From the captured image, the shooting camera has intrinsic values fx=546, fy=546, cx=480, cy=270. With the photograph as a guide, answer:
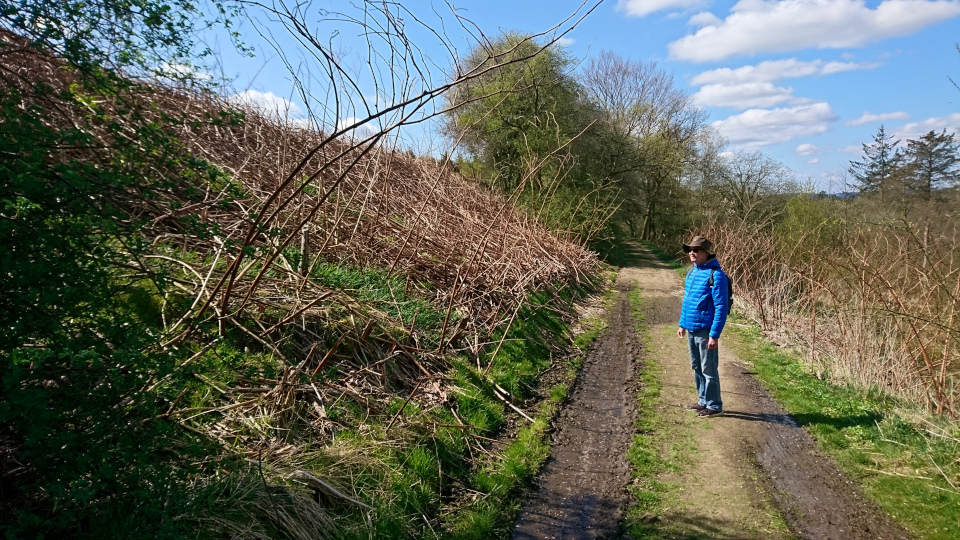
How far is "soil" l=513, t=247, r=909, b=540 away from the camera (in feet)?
13.2

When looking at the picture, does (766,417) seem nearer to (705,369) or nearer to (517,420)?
(705,369)

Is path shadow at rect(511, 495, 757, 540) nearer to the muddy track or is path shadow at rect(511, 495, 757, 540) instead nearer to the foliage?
the muddy track

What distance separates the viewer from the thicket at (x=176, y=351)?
7.58ft

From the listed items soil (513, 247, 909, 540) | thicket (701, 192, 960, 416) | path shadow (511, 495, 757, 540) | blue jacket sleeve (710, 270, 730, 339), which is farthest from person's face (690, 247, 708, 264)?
path shadow (511, 495, 757, 540)

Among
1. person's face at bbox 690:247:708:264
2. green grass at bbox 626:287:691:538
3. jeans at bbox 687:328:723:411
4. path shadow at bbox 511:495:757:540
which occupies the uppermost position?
person's face at bbox 690:247:708:264

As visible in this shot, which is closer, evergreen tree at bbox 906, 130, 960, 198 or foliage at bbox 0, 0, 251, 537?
foliage at bbox 0, 0, 251, 537

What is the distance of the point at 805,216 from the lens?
2264 cm

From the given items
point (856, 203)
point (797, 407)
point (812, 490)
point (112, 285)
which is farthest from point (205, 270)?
point (856, 203)

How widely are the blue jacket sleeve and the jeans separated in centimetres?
26

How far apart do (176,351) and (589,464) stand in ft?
12.1

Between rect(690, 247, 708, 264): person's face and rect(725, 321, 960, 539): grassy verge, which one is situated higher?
rect(690, 247, 708, 264): person's face

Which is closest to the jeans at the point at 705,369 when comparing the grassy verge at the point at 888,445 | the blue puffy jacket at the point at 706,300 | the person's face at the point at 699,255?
the blue puffy jacket at the point at 706,300

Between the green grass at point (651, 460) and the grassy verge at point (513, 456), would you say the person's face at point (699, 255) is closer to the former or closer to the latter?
the green grass at point (651, 460)

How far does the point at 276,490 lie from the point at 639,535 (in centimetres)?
250
